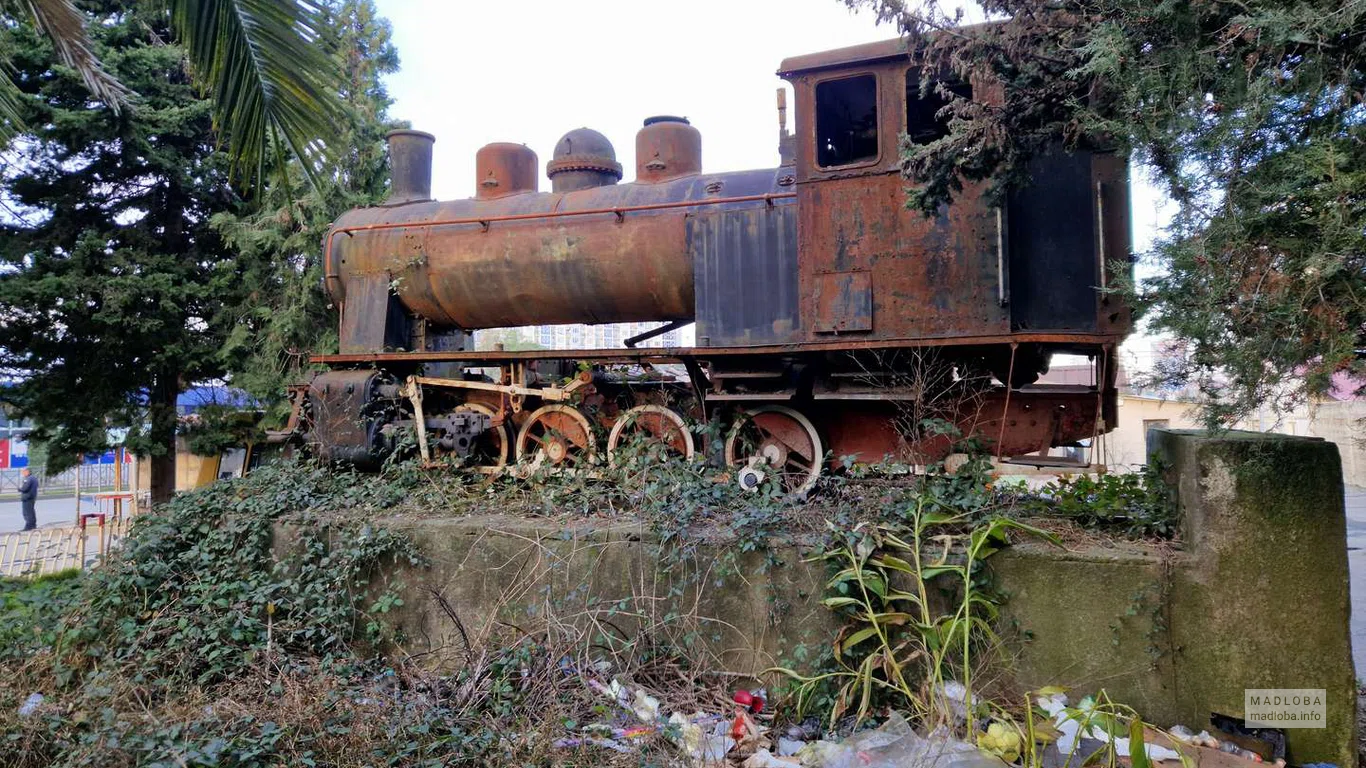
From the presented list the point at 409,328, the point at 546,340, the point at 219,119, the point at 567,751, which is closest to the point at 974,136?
the point at 567,751

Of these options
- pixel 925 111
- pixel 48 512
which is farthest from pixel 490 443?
pixel 48 512

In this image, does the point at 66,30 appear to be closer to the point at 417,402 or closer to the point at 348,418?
the point at 348,418

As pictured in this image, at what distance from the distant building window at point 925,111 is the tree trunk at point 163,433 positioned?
9.81 meters

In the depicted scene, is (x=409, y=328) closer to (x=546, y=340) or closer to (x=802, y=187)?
(x=802, y=187)

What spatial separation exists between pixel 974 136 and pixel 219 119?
13.1 ft

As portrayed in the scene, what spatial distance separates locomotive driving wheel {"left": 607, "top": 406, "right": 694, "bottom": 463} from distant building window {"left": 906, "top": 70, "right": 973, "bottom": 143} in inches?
109

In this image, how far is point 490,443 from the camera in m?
7.26

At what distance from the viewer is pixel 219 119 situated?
4.09 metres

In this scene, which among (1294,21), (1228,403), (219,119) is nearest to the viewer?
(1294,21)

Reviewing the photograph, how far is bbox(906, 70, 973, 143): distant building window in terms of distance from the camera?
5.47 m

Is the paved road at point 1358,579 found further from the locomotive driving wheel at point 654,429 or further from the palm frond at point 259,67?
the palm frond at point 259,67

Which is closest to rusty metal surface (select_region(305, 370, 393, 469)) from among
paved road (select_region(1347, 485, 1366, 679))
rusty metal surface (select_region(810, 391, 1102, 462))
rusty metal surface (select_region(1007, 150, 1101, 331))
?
rusty metal surface (select_region(810, 391, 1102, 462))

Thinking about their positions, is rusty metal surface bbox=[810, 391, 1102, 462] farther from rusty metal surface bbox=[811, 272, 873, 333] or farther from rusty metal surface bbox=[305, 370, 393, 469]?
rusty metal surface bbox=[305, 370, 393, 469]

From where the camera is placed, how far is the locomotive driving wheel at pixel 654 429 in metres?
6.22
